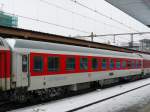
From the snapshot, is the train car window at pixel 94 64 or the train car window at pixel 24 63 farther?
the train car window at pixel 94 64

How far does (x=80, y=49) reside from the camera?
1892cm

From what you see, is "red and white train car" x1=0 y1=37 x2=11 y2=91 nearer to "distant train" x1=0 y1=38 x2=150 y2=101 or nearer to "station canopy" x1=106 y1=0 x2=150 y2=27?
"distant train" x1=0 y1=38 x2=150 y2=101

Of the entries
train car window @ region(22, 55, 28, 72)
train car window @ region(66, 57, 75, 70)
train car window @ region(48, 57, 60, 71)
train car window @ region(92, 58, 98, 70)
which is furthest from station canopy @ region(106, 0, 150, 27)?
train car window @ region(22, 55, 28, 72)

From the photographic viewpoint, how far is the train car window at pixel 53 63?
612 inches

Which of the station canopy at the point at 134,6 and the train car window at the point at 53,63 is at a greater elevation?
the station canopy at the point at 134,6

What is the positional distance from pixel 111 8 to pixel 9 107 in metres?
12.6

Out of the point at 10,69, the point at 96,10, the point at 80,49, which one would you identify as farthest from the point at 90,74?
the point at 10,69

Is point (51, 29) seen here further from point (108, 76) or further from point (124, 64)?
point (124, 64)

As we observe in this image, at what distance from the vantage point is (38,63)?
1464 centimetres

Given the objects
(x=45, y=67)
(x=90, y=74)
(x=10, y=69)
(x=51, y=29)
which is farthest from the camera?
(x=51, y=29)

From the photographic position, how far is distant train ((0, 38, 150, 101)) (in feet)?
41.9

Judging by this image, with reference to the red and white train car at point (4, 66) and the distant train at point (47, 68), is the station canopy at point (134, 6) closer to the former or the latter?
the distant train at point (47, 68)

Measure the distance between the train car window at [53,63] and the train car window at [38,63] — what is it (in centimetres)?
71

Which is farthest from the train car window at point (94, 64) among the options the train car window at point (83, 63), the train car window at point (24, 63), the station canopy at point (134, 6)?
the train car window at point (24, 63)
